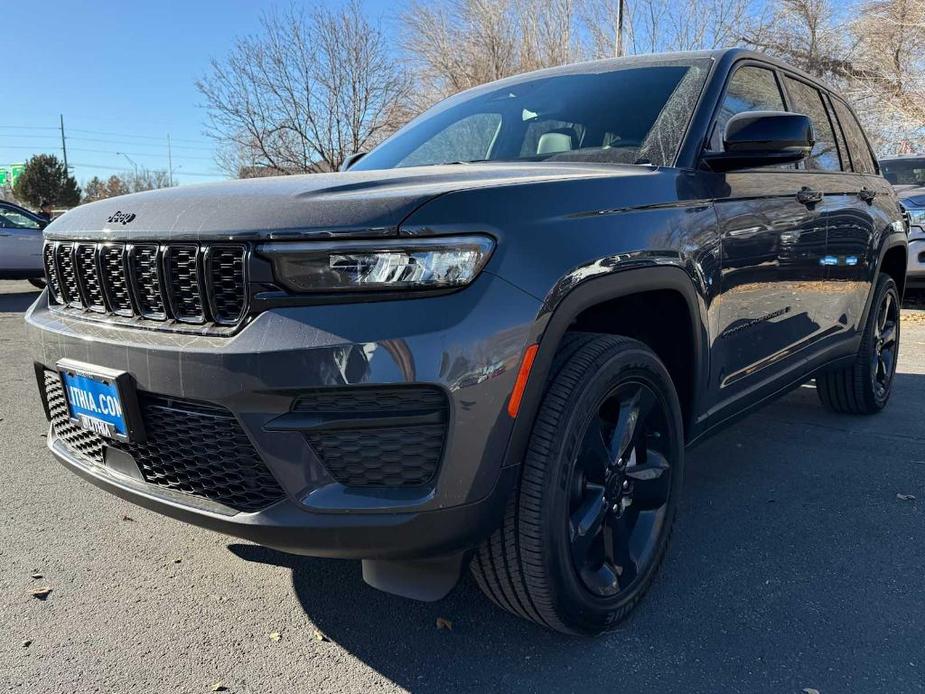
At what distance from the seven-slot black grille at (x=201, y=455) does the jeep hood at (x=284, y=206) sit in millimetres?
418

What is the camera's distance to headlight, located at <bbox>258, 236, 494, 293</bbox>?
1635 mm

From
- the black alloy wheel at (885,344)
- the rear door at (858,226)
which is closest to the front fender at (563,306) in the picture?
the rear door at (858,226)

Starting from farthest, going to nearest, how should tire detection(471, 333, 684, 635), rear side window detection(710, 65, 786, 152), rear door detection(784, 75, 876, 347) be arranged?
rear door detection(784, 75, 876, 347)
rear side window detection(710, 65, 786, 152)
tire detection(471, 333, 684, 635)

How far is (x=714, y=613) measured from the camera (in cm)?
226

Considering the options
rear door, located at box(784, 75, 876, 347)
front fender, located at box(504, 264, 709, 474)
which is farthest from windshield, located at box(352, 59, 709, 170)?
rear door, located at box(784, 75, 876, 347)

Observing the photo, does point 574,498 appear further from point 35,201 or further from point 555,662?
point 35,201

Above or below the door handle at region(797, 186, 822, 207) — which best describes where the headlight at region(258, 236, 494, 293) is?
below

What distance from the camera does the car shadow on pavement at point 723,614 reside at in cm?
198

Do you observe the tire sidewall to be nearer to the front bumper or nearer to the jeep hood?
the front bumper

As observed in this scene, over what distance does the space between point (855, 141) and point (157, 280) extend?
3923mm

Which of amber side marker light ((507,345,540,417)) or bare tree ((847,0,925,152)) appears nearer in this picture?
amber side marker light ((507,345,540,417))

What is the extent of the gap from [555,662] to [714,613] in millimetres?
564

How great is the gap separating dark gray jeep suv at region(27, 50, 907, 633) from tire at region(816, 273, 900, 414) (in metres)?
1.85

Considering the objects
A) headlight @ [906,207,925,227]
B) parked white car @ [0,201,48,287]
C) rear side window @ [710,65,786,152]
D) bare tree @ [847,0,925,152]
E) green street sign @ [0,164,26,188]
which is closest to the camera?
rear side window @ [710,65,786,152]
